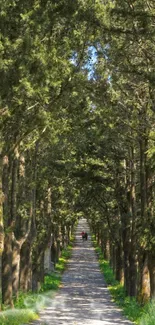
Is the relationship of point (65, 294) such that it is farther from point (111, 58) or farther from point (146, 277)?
point (111, 58)

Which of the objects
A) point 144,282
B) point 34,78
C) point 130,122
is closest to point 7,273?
point 144,282

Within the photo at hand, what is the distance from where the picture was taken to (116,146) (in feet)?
87.7

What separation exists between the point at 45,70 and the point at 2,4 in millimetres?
1933

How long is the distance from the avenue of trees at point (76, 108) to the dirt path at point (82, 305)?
1492 mm

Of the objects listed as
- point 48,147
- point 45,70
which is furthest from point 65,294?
point 45,70

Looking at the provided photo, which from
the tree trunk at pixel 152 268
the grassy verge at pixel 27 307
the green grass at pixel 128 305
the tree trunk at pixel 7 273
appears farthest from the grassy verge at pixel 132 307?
the tree trunk at pixel 7 273

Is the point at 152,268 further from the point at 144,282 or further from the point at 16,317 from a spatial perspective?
the point at 16,317

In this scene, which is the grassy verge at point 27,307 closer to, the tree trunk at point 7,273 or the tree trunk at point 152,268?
the tree trunk at point 7,273

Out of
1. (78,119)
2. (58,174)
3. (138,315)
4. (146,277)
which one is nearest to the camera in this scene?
(138,315)

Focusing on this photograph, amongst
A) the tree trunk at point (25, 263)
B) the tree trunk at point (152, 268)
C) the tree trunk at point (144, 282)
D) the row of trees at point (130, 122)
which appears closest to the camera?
the row of trees at point (130, 122)

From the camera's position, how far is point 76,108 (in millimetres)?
19531

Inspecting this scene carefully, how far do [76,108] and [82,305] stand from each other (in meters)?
9.14

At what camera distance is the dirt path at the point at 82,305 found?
18.4 meters

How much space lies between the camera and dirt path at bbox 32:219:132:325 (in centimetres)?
1841
